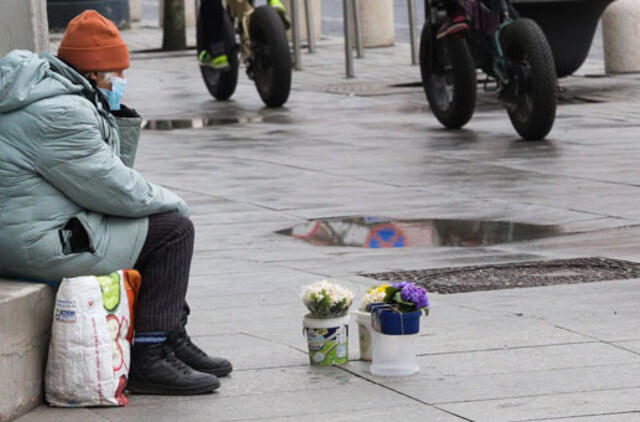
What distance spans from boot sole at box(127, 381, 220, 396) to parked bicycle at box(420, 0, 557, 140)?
727cm

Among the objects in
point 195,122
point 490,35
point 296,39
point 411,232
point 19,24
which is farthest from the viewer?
point 296,39

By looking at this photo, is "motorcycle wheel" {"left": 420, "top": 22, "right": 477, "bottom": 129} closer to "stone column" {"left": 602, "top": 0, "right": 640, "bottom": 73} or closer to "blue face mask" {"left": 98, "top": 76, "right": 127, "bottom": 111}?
"stone column" {"left": 602, "top": 0, "right": 640, "bottom": 73}

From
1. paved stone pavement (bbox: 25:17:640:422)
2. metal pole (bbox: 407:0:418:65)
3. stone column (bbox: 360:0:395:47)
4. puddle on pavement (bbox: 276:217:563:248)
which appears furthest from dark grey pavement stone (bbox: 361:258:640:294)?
stone column (bbox: 360:0:395:47)

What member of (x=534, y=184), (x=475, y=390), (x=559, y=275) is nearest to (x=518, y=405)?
(x=475, y=390)

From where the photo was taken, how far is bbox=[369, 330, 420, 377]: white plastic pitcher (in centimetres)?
571

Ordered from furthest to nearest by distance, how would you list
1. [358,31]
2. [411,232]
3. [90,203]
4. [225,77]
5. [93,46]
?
[358,31] → [225,77] → [411,232] → [93,46] → [90,203]

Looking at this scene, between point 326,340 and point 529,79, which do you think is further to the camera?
point 529,79

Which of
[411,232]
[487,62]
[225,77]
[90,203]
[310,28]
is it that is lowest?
[310,28]

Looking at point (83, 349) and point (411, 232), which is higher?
point (83, 349)

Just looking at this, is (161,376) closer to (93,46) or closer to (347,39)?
(93,46)

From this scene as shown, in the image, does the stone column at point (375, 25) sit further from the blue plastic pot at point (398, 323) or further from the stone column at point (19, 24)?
the blue plastic pot at point (398, 323)

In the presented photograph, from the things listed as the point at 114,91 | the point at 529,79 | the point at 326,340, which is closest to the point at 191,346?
the point at 326,340

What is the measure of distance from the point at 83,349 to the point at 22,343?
0.19 m

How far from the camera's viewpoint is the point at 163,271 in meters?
5.64
